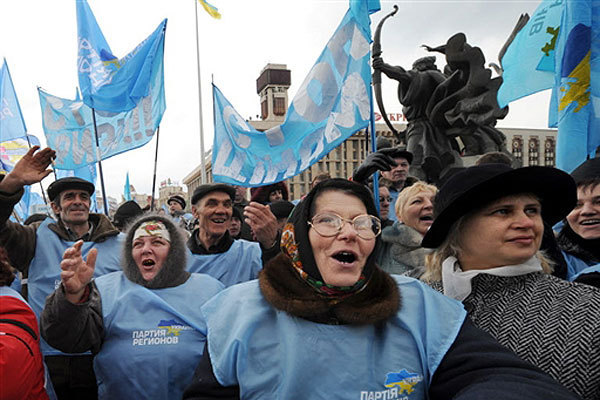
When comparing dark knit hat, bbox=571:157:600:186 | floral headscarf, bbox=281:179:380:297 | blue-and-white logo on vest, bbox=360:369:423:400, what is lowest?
blue-and-white logo on vest, bbox=360:369:423:400

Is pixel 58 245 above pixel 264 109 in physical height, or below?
below

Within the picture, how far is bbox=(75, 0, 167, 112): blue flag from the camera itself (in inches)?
246

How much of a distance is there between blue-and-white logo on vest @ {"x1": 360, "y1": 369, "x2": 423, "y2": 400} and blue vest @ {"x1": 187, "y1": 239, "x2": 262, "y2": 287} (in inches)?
89.9

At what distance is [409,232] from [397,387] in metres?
1.77

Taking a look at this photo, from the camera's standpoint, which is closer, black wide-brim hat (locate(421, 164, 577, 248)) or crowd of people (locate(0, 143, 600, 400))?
crowd of people (locate(0, 143, 600, 400))

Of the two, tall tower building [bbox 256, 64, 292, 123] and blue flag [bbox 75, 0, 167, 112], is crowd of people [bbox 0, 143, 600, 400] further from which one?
tall tower building [bbox 256, 64, 292, 123]

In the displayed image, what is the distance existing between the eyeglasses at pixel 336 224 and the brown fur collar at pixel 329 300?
0.52 feet

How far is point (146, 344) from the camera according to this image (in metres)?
2.55

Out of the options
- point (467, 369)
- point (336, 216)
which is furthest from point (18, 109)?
point (467, 369)

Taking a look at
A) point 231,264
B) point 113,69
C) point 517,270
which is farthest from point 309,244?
point 113,69

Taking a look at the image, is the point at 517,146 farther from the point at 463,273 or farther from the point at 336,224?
the point at 336,224

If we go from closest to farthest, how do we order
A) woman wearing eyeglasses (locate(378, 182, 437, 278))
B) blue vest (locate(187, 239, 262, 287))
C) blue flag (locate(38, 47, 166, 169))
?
1. woman wearing eyeglasses (locate(378, 182, 437, 278))
2. blue vest (locate(187, 239, 262, 287))
3. blue flag (locate(38, 47, 166, 169))

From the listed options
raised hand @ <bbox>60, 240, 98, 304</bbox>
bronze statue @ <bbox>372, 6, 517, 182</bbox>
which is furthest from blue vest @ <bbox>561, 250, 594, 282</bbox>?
bronze statue @ <bbox>372, 6, 517, 182</bbox>

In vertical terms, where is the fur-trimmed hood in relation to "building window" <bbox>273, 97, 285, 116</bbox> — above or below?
below
